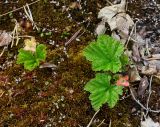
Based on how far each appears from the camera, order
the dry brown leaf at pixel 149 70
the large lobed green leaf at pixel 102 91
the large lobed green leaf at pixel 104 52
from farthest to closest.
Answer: the dry brown leaf at pixel 149 70 < the large lobed green leaf at pixel 104 52 < the large lobed green leaf at pixel 102 91

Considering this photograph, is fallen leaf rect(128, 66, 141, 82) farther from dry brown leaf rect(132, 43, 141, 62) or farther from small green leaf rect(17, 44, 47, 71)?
small green leaf rect(17, 44, 47, 71)

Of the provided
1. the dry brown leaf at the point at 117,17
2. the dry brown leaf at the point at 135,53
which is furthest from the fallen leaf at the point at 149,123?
the dry brown leaf at the point at 117,17

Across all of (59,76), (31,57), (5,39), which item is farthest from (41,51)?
(5,39)

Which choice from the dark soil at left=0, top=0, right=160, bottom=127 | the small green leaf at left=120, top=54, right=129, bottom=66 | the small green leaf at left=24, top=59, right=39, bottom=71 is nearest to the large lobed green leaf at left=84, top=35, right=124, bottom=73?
the small green leaf at left=120, top=54, right=129, bottom=66

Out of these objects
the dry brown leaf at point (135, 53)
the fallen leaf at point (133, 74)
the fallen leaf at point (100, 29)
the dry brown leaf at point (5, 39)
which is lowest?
the fallen leaf at point (133, 74)

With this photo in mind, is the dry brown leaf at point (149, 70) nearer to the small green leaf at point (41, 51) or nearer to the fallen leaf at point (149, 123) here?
the fallen leaf at point (149, 123)

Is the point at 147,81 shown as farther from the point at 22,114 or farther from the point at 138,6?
the point at 22,114
